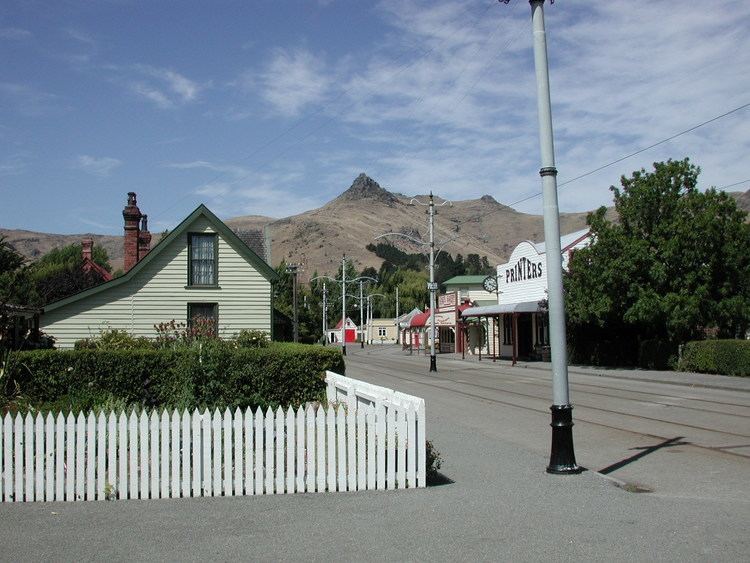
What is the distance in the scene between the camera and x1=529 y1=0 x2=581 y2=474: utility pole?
911 centimetres

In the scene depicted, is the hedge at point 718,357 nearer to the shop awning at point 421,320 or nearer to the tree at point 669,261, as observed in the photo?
the tree at point 669,261

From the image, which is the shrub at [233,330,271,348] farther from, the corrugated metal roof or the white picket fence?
the corrugated metal roof

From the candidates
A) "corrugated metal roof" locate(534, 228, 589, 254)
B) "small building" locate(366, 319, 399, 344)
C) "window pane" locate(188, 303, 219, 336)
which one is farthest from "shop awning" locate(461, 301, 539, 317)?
"small building" locate(366, 319, 399, 344)

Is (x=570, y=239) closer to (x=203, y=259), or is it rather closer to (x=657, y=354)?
(x=657, y=354)

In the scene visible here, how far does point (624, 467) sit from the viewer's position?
403 inches

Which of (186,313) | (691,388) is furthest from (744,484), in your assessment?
(186,313)

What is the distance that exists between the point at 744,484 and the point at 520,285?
39687 mm

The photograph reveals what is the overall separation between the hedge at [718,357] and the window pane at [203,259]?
19.1 metres

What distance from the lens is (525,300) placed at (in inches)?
1865

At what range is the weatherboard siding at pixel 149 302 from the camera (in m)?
25.4

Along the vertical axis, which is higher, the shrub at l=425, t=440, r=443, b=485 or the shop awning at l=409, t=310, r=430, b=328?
the shop awning at l=409, t=310, r=430, b=328

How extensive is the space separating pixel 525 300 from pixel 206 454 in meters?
40.6

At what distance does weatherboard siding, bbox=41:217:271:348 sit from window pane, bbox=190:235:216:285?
0.77ft

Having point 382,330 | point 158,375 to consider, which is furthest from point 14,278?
point 382,330
